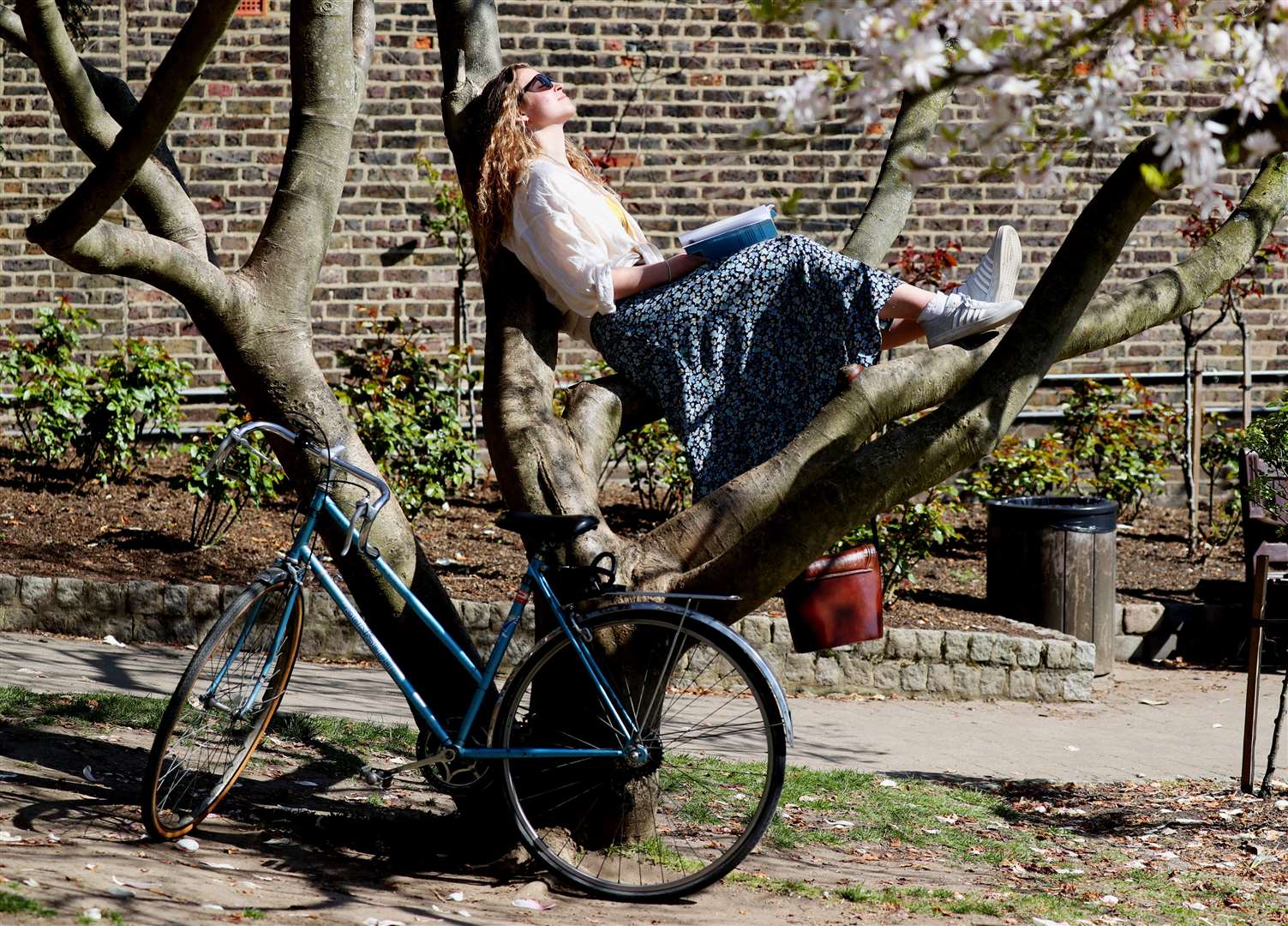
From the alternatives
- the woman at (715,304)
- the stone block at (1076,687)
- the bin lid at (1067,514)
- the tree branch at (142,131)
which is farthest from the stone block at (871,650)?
the tree branch at (142,131)

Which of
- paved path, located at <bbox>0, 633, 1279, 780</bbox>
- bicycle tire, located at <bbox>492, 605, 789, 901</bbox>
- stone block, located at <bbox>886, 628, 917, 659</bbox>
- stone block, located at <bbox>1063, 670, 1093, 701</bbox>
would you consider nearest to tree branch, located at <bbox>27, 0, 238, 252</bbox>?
bicycle tire, located at <bbox>492, 605, 789, 901</bbox>

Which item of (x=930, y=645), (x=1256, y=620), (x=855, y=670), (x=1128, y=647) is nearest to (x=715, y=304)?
(x=1256, y=620)

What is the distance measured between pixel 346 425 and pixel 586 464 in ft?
2.24

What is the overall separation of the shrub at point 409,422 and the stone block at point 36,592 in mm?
1874

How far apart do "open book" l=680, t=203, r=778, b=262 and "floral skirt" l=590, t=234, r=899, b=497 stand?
0.03m

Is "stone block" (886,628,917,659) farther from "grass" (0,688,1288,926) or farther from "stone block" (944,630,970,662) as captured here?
"grass" (0,688,1288,926)

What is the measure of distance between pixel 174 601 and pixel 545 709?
3574 millimetres

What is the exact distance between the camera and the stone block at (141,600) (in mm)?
6543

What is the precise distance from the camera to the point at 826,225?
10.1m

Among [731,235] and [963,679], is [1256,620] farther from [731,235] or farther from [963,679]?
[731,235]

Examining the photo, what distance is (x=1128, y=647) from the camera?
793cm

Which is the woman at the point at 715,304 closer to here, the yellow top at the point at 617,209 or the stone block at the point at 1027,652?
the yellow top at the point at 617,209

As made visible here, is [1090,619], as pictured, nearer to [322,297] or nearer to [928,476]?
[928,476]

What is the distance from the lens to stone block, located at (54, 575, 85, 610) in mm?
6512
